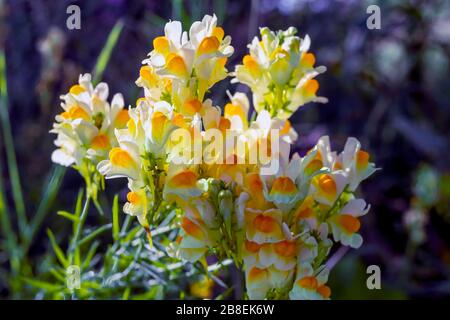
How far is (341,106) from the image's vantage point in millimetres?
1862

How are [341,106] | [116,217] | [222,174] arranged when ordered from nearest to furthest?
[222,174] < [116,217] < [341,106]

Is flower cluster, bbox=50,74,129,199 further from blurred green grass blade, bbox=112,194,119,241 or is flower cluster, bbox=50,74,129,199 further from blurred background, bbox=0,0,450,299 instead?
blurred background, bbox=0,0,450,299

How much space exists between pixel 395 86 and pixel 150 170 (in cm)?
133

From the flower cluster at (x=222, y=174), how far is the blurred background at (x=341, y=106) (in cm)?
79

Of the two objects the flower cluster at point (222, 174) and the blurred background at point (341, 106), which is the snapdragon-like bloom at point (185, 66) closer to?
the flower cluster at point (222, 174)

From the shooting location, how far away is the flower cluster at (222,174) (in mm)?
594

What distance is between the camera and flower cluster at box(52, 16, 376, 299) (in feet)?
1.95

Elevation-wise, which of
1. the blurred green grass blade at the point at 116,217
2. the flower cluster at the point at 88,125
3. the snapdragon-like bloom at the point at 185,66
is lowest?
the blurred green grass blade at the point at 116,217

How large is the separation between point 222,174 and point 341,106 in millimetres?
1303

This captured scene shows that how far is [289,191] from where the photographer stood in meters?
0.60

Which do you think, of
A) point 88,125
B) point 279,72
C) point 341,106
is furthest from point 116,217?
point 341,106

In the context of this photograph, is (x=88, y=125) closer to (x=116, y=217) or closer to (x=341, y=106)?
(x=116, y=217)

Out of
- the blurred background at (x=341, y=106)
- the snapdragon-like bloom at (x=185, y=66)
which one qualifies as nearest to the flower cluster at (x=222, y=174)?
the snapdragon-like bloom at (x=185, y=66)

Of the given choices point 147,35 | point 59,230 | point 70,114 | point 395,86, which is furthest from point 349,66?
point 70,114
